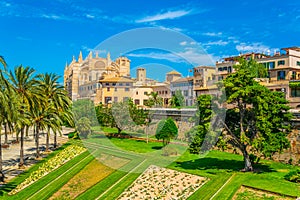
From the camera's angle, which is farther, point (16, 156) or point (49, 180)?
point (16, 156)

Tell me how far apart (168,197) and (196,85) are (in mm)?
51079

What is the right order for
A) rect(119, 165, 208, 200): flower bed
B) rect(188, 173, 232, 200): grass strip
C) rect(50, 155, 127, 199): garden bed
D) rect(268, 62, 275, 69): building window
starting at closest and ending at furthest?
1. rect(188, 173, 232, 200): grass strip
2. rect(119, 165, 208, 200): flower bed
3. rect(50, 155, 127, 199): garden bed
4. rect(268, 62, 275, 69): building window

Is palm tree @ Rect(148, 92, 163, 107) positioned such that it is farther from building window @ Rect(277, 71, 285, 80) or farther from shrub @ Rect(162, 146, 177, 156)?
shrub @ Rect(162, 146, 177, 156)

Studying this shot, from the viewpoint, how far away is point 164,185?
24.1m

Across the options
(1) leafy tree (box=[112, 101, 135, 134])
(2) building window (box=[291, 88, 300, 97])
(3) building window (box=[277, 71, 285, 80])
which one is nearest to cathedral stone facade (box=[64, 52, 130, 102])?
(1) leafy tree (box=[112, 101, 135, 134])

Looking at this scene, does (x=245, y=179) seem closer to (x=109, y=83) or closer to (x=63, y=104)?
(x=63, y=104)

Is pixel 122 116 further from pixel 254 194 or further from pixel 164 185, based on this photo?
pixel 254 194

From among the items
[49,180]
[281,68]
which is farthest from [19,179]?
[281,68]

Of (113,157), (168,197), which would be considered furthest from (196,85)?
(168,197)

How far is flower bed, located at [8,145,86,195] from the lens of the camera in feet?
95.5

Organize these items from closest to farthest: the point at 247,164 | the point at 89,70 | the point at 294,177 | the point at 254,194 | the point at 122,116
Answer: the point at 254,194
the point at 294,177
the point at 247,164
the point at 122,116
the point at 89,70

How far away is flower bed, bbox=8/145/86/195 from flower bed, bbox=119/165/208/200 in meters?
10.3

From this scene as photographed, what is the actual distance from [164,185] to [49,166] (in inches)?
603

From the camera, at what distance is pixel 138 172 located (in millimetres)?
27453
